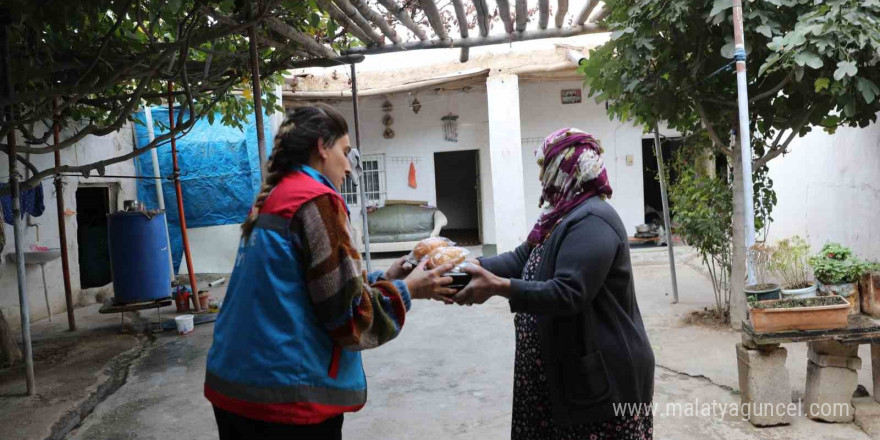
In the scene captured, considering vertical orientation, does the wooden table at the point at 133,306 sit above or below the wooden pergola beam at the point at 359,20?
below

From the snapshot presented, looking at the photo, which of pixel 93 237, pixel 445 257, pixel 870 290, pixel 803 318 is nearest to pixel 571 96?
pixel 870 290

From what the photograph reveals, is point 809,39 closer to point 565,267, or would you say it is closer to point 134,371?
point 565,267

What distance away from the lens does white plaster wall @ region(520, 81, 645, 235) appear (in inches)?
468

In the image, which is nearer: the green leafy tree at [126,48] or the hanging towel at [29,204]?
the green leafy tree at [126,48]

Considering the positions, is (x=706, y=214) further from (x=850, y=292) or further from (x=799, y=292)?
(x=799, y=292)

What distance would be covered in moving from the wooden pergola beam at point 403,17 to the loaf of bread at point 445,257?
12.6 ft

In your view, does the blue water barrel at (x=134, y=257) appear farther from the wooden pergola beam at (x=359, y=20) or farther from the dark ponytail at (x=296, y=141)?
the dark ponytail at (x=296, y=141)

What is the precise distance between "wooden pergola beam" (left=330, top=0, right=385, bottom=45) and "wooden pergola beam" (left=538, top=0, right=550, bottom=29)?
162cm

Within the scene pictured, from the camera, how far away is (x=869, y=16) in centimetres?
361

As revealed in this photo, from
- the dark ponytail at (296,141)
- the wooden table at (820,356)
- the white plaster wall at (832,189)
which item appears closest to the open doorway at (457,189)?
the white plaster wall at (832,189)

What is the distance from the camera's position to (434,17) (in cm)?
575

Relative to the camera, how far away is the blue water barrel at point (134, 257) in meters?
6.53

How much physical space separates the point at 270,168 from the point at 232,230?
9.60 metres

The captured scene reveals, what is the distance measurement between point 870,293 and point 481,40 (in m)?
4.29
